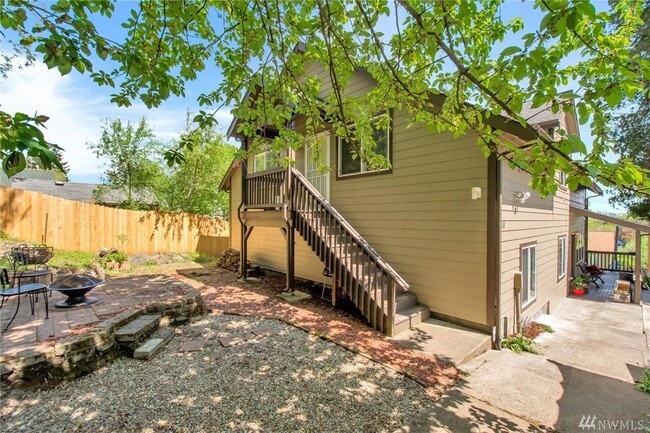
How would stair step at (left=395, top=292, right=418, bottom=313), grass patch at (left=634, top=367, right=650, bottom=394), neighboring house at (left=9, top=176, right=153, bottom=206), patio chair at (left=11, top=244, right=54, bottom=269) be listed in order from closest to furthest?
grass patch at (left=634, top=367, right=650, bottom=394) < stair step at (left=395, top=292, right=418, bottom=313) < patio chair at (left=11, top=244, right=54, bottom=269) < neighboring house at (left=9, top=176, right=153, bottom=206)

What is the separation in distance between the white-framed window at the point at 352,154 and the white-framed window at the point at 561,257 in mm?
6522

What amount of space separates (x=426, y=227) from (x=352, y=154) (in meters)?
2.70

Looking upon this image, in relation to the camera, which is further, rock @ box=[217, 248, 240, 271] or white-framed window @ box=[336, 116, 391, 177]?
rock @ box=[217, 248, 240, 271]

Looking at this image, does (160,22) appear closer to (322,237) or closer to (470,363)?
(322,237)

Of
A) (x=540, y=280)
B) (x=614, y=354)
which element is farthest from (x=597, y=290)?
(x=614, y=354)

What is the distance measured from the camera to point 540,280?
287 inches

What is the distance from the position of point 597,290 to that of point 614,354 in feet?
24.5

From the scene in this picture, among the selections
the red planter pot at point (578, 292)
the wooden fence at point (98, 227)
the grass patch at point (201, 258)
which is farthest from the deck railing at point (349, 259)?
the wooden fence at point (98, 227)

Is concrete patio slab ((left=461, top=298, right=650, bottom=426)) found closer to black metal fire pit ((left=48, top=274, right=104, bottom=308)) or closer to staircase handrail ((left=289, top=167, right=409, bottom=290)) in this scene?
staircase handrail ((left=289, top=167, right=409, bottom=290))

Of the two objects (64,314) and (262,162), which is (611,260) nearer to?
(262,162)

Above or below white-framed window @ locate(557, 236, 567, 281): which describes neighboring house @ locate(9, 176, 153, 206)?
above

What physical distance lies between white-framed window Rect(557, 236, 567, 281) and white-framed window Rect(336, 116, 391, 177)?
6522 mm

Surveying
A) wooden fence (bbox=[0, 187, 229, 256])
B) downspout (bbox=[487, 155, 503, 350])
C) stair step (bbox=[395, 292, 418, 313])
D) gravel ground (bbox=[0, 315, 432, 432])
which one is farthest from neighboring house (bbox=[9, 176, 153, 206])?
downspout (bbox=[487, 155, 503, 350])

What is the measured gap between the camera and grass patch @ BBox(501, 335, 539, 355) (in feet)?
17.0
